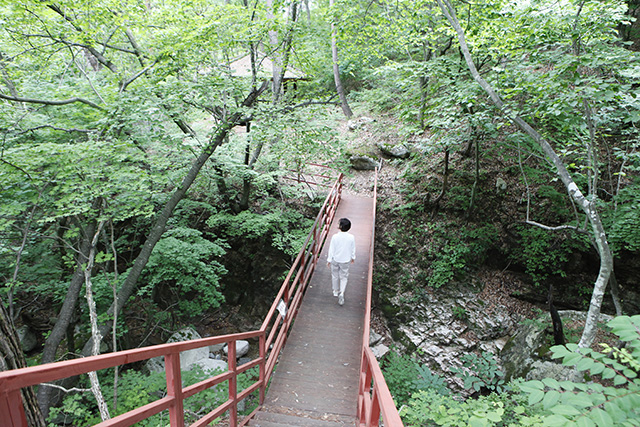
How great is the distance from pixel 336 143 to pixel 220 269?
4755mm

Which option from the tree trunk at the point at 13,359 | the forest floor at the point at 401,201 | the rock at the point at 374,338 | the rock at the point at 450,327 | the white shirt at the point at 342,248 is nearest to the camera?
the tree trunk at the point at 13,359

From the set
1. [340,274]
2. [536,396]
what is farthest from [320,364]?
[536,396]

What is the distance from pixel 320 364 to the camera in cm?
490

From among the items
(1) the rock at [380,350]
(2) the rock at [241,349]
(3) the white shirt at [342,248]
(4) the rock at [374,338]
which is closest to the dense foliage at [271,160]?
(1) the rock at [380,350]

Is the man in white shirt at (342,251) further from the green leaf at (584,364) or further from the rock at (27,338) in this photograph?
the rock at (27,338)

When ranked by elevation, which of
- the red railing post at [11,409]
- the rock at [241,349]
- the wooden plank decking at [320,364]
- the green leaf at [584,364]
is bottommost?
the rock at [241,349]

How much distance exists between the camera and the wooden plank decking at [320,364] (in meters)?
4.05

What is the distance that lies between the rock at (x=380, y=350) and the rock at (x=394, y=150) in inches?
316

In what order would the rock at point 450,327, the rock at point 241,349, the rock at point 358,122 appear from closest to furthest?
the rock at point 450,327 < the rock at point 241,349 < the rock at point 358,122

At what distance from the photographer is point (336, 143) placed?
8562mm

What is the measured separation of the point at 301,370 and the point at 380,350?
141 inches

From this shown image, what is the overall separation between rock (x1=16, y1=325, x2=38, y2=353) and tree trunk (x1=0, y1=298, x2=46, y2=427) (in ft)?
33.2

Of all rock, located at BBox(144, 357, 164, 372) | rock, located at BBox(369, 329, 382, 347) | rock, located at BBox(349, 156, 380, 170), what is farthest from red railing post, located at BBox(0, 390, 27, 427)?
rock, located at BBox(349, 156, 380, 170)

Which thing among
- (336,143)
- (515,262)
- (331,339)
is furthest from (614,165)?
(331,339)
